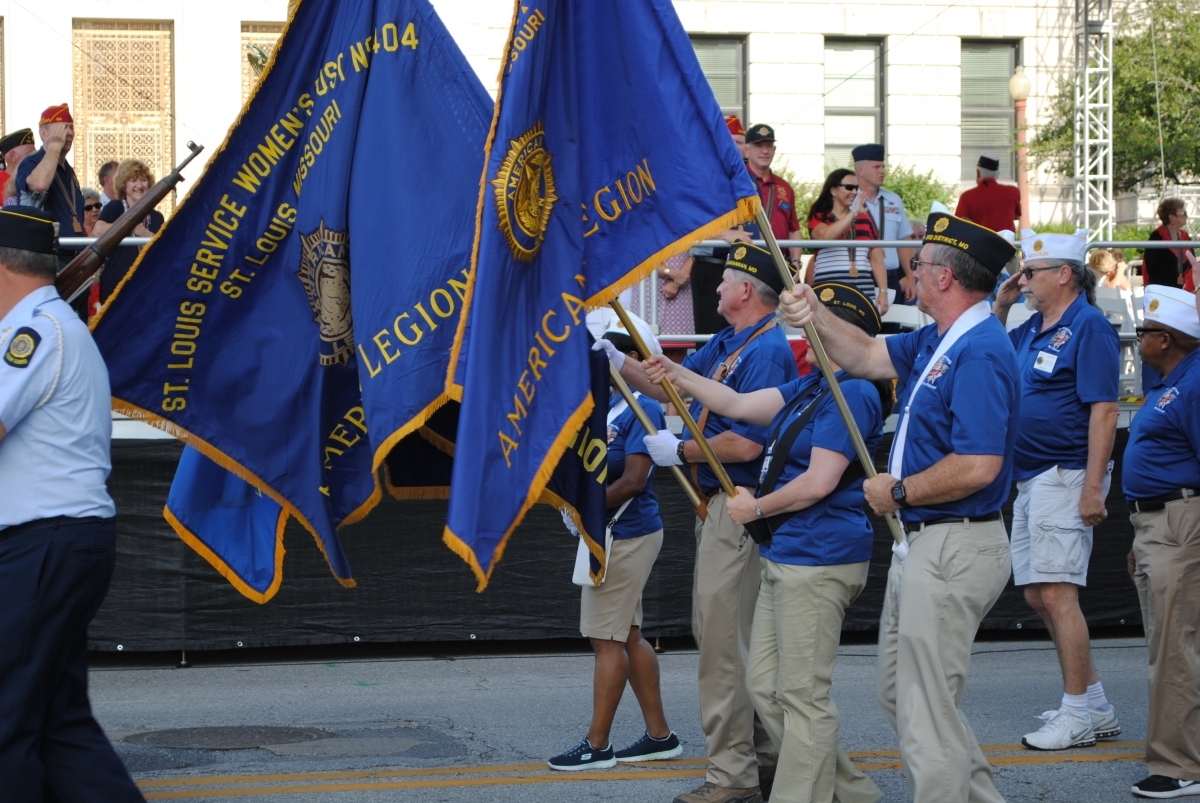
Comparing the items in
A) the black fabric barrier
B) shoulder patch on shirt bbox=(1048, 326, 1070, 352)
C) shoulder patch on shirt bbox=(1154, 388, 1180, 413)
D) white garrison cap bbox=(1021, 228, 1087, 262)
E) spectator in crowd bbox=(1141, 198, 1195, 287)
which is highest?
spectator in crowd bbox=(1141, 198, 1195, 287)

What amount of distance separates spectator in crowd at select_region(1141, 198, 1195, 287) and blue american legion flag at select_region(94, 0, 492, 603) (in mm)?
8348

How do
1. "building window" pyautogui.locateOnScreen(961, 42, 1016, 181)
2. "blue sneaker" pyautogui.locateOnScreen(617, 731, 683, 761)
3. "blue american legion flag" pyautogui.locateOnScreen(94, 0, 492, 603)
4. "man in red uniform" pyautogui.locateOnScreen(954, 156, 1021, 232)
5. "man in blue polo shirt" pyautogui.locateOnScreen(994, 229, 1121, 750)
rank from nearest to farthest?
1. "blue american legion flag" pyautogui.locateOnScreen(94, 0, 492, 603)
2. "blue sneaker" pyautogui.locateOnScreen(617, 731, 683, 761)
3. "man in blue polo shirt" pyautogui.locateOnScreen(994, 229, 1121, 750)
4. "man in red uniform" pyautogui.locateOnScreen(954, 156, 1021, 232)
5. "building window" pyautogui.locateOnScreen(961, 42, 1016, 181)

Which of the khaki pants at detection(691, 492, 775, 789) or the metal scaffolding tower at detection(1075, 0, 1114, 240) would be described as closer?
the khaki pants at detection(691, 492, 775, 789)

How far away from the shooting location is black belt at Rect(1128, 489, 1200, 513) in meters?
6.45

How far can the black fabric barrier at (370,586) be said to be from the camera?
9.11m

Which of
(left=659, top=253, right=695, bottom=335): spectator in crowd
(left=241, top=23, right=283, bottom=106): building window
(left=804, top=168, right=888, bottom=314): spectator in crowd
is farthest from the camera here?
(left=241, top=23, right=283, bottom=106): building window

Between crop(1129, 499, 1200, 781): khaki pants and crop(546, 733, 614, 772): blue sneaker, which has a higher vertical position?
crop(1129, 499, 1200, 781): khaki pants

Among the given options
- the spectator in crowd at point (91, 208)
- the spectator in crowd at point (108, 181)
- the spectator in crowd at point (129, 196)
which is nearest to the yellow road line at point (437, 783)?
the spectator in crowd at point (129, 196)

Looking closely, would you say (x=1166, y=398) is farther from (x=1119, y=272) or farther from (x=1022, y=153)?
(x=1022, y=153)

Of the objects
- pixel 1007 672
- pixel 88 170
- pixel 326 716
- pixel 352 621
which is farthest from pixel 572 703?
pixel 88 170

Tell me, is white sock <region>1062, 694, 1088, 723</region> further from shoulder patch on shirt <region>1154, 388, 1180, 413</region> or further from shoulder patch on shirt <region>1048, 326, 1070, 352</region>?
shoulder patch on shirt <region>1048, 326, 1070, 352</region>

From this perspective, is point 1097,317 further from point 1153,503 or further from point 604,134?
point 604,134

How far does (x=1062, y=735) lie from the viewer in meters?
6.92

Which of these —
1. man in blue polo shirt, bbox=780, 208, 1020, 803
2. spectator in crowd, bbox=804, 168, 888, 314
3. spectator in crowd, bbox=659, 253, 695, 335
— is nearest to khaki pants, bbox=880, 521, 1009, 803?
man in blue polo shirt, bbox=780, 208, 1020, 803
